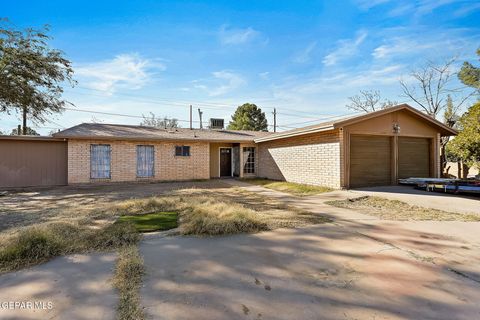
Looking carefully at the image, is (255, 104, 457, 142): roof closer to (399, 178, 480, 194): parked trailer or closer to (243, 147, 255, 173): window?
(399, 178, 480, 194): parked trailer

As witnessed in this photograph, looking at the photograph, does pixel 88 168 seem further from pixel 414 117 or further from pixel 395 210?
pixel 414 117

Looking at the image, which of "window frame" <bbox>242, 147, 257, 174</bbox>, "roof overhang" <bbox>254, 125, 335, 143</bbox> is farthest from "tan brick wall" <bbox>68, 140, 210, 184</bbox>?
"roof overhang" <bbox>254, 125, 335, 143</bbox>

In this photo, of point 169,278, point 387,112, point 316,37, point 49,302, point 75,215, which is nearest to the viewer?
point 49,302

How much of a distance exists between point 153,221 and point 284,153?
894cm

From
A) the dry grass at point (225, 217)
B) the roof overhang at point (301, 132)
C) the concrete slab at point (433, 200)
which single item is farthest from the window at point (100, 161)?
the concrete slab at point (433, 200)

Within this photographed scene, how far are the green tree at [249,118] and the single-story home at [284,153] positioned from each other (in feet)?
55.5

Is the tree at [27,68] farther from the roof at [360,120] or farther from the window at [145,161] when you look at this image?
the roof at [360,120]

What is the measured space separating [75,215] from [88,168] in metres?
7.57

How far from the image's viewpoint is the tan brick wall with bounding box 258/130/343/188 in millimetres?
9469

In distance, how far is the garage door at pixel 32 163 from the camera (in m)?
11.3

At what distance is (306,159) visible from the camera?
1109 cm

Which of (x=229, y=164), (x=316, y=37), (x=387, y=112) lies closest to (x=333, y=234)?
(x=387, y=112)

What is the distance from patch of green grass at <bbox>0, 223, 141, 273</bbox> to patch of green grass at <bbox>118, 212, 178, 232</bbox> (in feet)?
0.96

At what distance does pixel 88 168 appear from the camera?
11945mm
